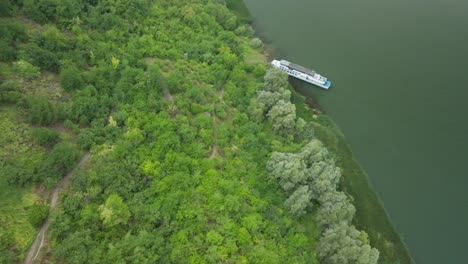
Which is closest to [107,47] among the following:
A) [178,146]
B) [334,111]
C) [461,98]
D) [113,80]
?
[113,80]

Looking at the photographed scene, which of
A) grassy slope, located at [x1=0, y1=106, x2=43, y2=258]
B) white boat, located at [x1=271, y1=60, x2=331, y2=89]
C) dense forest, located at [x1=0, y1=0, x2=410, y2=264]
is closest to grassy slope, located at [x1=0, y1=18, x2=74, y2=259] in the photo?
grassy slope, located at [x1=0, y1=106, x2=43, y2=258]

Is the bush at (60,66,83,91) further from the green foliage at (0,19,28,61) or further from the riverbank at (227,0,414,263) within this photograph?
the riverbank at (227,0,414,263)

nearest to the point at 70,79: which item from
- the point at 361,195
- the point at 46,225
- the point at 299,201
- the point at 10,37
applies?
the point at 10,37

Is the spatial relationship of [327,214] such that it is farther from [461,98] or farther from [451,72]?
[451,72]

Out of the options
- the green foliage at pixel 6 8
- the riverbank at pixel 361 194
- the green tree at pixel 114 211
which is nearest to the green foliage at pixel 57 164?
the green tree at pixel 114 211

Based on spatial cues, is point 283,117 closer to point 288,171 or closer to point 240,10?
point 288,171
